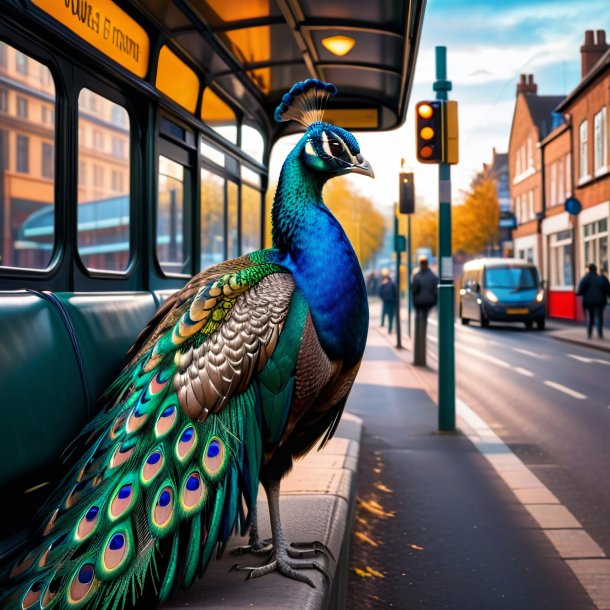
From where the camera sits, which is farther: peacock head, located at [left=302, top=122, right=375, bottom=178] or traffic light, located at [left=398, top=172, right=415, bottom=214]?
traffic light, located at [left=398, top=172, right=415, bottom=214]

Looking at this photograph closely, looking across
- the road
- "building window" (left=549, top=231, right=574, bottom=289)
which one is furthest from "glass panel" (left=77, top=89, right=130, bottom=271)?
"building window" (left=549, top=231, right=574, bottom=289)

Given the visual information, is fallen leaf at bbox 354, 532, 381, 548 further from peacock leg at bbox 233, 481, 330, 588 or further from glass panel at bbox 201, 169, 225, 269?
glass panel at bbox 201, 169, 225, 269

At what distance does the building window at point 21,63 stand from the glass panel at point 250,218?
400cm

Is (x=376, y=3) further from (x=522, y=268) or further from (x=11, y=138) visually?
(x=522, y=268)

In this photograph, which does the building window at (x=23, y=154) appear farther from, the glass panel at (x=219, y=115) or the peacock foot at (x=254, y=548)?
the glass panel at (x=219, y=115)

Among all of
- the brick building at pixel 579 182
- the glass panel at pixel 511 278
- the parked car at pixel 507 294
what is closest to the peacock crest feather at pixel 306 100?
the parked car at pixel 507 294

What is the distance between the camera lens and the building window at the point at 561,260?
3584 centimetres

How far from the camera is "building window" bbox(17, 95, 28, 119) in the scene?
11.5ft

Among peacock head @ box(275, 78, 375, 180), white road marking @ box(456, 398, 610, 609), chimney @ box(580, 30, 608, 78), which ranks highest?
chimney @ box(580, 30, 608, 78)

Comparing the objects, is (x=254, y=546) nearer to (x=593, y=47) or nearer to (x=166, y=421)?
(x=166, y=421)

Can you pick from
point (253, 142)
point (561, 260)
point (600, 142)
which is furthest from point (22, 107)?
point (561, 260)

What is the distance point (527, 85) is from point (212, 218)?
52.2 m

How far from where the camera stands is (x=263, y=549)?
3031mm

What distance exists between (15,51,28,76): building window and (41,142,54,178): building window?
34cm
